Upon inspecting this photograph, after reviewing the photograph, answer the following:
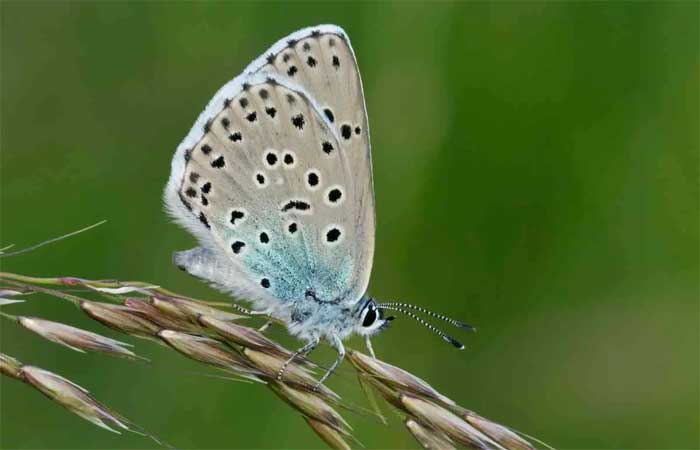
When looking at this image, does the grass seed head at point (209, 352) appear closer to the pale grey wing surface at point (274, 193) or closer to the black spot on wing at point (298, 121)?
the pale grey wing surface at point (274, 193)

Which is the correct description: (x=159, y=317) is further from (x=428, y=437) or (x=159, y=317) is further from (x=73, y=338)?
(x=428, y=437)

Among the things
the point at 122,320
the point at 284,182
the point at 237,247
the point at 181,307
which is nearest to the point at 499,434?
the point at 181,307

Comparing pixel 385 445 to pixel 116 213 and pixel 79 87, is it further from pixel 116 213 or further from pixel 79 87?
pixel 79 87

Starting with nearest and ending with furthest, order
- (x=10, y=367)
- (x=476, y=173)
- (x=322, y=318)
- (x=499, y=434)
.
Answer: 1. (x=10, y=367)
2. (x=499, y=434)
3. (x=322, y=318)
4. (x=476, y=173)

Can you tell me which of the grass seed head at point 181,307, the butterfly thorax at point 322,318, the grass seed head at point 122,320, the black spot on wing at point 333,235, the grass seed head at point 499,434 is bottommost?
the grass seed head at point 122,320

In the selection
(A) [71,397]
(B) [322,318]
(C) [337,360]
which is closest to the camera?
(A) [71,397]

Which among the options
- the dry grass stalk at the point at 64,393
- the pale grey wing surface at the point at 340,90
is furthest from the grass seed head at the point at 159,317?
the pale grey wing surface at the point at 340,90

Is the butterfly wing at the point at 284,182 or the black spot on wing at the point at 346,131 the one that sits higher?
the black spot on wing at the point at 346,131
